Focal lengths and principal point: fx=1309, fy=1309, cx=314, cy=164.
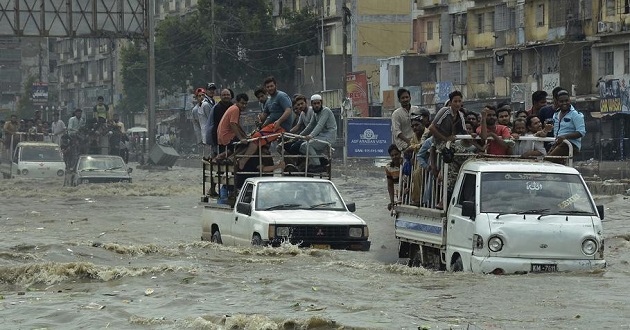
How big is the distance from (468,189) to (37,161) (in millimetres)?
31467

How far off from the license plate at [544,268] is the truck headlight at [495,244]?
416 millimetres

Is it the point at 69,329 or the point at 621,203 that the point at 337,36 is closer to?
the point at 621,203

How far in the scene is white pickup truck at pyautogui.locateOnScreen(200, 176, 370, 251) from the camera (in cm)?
1748

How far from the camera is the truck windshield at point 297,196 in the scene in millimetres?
18391

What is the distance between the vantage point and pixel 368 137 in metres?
39.8

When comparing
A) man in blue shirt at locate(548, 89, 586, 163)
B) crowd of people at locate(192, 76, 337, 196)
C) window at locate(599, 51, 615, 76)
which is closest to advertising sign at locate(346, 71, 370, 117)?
window at locate(599, 51, 615, 76)

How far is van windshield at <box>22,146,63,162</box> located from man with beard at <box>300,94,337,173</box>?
2585 cm

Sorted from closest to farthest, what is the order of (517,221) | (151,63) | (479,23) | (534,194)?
(517,221) < (534,194) < (151,63) < (479,23)

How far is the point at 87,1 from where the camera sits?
161 ft

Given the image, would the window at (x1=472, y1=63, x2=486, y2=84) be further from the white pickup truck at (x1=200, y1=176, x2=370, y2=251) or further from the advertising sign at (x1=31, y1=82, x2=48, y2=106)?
the advertising sign at (x1=31, y1=82, x2=48, y2=106)

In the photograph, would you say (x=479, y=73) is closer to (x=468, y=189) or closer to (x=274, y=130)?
(x=274, y=130)

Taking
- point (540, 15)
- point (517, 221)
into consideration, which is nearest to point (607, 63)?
point (540, 15)

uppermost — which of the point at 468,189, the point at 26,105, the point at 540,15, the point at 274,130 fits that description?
the point at 540,15

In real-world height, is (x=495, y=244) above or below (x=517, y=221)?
below
